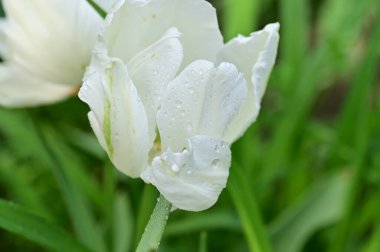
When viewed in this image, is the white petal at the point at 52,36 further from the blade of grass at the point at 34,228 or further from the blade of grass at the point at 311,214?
the blade of grass at the point at 311,214

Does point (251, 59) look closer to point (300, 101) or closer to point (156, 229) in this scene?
point (156, 229)

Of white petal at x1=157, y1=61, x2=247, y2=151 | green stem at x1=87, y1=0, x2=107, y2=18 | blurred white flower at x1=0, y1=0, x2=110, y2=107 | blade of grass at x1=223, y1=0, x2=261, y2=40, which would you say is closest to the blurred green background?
blade of grass at x1=223, y1=0, x2=261, y2=40

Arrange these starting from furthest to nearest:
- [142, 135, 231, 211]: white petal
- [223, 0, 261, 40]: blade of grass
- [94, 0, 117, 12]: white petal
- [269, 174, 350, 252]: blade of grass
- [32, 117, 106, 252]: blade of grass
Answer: [223, 0, 261, 40]: blade of grass < [269, 174, 350, 252]: blade of grass < [32, 117, 106, 252]: blade of grass < [94, 0, 117, 12]: white petal < [142, 135, 231, 211]: white petal

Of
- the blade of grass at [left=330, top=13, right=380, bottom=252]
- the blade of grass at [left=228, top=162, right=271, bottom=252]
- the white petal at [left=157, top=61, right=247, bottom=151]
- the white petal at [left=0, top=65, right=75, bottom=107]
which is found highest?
the white petal at [left=157, top=61, right=247, bottom=151]

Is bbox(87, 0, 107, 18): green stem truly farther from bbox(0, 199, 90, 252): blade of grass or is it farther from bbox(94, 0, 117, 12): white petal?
bbox(0, 199, 90, 252): blade of grass

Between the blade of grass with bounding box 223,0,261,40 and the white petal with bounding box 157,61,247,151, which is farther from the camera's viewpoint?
the blade of grass with bounding box 223,0,261,40

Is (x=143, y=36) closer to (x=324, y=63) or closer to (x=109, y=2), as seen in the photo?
(x=109, y=2)

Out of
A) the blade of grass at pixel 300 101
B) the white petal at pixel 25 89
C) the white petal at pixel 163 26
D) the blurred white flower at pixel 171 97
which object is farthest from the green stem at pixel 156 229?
the blade of grass at pixel 300 101
